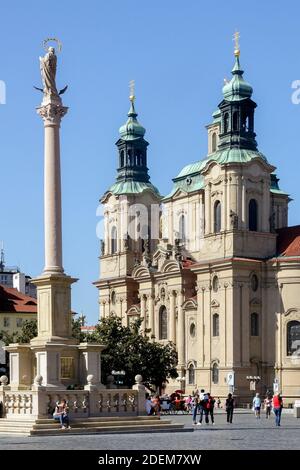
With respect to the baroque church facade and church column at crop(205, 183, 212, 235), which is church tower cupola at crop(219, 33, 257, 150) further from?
church column at crop(205, 183, 212, 235)

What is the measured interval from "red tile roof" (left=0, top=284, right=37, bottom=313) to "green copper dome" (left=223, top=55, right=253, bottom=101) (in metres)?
30.8

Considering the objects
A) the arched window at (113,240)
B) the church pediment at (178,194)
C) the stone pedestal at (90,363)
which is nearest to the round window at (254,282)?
the church pediment at (178,194)

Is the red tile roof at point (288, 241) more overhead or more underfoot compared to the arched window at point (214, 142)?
more underfoot

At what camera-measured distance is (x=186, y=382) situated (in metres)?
107

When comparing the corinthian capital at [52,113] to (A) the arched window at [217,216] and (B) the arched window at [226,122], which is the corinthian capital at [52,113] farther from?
(B) the arched window at [226,122]

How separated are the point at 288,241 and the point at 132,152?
969 inches

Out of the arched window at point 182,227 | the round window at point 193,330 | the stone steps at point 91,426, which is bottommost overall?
the stone steps at point 91,426

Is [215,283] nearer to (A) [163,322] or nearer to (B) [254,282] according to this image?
(B) [254,282]

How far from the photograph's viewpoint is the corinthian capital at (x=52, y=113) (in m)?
45.4

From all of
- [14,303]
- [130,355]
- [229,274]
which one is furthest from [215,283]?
[14,303]

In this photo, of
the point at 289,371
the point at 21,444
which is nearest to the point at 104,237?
the point at 289,371

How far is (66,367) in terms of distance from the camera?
4472cm

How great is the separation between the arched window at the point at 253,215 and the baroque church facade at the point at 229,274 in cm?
9
